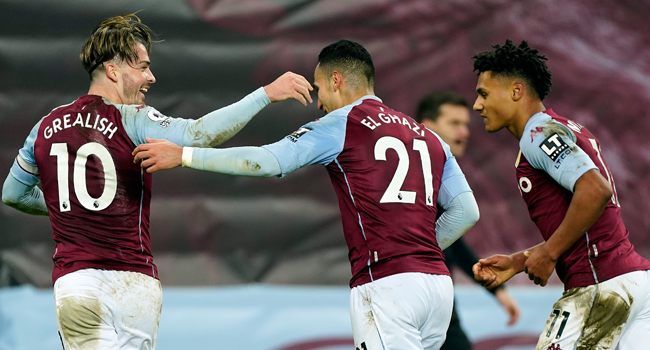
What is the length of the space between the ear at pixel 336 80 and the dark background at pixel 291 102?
241cm

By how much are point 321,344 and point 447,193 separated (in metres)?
2.56

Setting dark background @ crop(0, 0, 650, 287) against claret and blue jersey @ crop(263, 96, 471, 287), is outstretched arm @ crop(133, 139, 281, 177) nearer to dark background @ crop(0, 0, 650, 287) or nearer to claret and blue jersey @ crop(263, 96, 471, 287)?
claret and blue jersey @ crop(263, 96, 471, 287)

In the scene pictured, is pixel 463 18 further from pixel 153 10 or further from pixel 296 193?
pixel 153 10

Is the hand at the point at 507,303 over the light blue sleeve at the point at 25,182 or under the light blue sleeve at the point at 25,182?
under

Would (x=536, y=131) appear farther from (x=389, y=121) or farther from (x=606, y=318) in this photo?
(x=606, y=318)

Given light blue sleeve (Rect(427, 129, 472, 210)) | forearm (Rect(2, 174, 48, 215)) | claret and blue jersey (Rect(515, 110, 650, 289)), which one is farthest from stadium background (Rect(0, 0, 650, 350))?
claret and blue jersey (Rect(515, 110, 650, 289))

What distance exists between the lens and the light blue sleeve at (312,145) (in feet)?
11.7

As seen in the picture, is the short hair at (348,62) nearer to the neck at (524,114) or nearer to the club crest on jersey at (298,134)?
the club crest on jersey at (298,134)

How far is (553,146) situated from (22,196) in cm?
304

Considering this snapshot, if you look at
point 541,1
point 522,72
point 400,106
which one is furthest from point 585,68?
point 522,72

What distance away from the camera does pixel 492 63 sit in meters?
4.15

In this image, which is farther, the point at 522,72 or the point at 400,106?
the point at 400,106

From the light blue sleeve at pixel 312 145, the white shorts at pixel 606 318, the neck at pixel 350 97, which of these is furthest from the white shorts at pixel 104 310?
the white shorts at pixel 606 318

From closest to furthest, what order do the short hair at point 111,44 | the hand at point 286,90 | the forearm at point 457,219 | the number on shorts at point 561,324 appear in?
the number on shorts at point 561,324 < the hand at point 286,90 < the short hair at point 111,44 < the forearm at point 457,219
